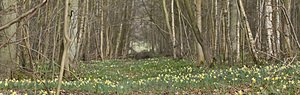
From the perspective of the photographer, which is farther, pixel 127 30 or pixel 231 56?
pixel 127 30

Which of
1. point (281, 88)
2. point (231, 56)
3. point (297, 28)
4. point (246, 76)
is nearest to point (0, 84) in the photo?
point (246, 76)

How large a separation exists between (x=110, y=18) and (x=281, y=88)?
30.3 m

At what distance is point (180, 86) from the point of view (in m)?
8.58

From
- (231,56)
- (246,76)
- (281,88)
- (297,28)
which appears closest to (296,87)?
(281,88)

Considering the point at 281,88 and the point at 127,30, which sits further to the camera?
the point at 127,30

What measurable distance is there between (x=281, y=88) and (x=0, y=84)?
17.6 feet

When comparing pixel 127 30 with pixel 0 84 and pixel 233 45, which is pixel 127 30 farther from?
pixel 0 84

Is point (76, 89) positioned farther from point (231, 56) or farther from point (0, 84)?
point (231, 56)

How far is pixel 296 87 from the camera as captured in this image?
6.29 metres

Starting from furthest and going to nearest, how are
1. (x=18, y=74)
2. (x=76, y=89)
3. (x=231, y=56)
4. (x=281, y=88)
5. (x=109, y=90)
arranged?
(x=231, y=56) → (x=18, y=74) → (x=76, y=89) → (x=109, y=90) → (x=281, y=88)

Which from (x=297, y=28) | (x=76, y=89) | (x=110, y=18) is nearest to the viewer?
(x=76, y=89)

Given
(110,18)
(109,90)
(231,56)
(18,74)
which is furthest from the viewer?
(110,18)

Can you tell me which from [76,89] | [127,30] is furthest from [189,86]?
[127,30]

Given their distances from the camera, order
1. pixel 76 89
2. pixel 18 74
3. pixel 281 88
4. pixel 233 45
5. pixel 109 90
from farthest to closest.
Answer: pixel 233 45
pixel 18 74
pixel 76 89
pixel 109 90
pixel 281 88
